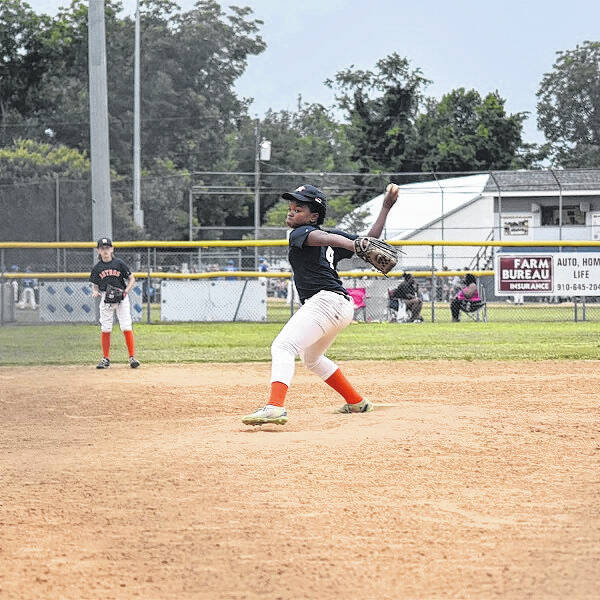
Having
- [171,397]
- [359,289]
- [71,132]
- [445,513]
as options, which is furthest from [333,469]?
[71,132]

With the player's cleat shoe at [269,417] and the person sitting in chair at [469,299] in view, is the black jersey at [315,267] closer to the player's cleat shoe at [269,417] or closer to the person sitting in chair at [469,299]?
the player's cleat shoe at [269,417]

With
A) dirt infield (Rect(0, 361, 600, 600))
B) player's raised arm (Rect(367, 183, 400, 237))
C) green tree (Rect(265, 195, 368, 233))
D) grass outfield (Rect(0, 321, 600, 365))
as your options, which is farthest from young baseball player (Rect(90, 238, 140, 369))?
green tree (Rect(265, 195, 368, 233))

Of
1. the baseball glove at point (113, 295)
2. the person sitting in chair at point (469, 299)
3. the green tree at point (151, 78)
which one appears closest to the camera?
the baseball glove at point (113, 295)

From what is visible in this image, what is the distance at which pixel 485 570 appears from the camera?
158 inches

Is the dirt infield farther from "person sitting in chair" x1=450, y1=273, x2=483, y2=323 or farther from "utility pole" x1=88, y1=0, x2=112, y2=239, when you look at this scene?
"person sitting in chair" x1=450, y1=273, x2=483, y2=323

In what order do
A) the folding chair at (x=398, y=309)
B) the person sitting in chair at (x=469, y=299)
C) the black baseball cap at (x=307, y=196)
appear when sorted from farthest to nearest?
the folding chair at (x=398, y=309) → the person sitting in chair at (x=469, y=299) → the black baseball cap at (x=307, y=196)

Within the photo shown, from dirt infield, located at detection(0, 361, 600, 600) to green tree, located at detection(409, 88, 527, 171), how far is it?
47556mm

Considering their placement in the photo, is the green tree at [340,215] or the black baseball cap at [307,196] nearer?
the black baseball cap at [307,196]

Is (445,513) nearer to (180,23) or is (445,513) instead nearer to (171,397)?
(171,397)

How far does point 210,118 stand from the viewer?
62.9 meters

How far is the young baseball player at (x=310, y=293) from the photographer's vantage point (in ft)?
24.6

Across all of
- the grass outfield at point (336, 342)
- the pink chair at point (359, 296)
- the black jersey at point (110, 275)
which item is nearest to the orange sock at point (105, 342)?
the black jersey at point (110, 275)

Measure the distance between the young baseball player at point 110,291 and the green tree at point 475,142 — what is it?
43310 mm

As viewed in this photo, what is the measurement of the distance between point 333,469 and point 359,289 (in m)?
18.4
